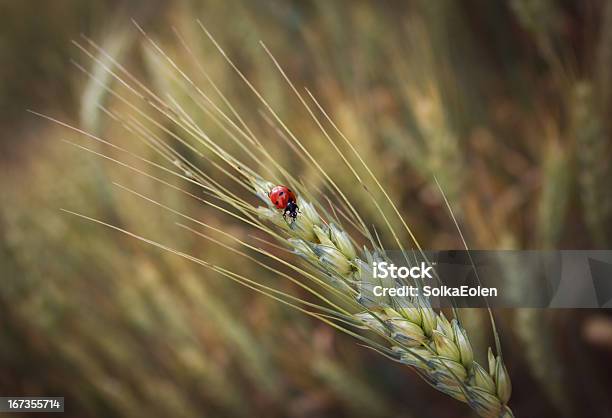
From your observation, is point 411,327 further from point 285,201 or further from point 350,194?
point 350,194

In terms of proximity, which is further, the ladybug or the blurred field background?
the blurred field background

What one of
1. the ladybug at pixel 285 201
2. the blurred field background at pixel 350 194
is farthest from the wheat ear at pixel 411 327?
the blurred field background at pixel 350 194

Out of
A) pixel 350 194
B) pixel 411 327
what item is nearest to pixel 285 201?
pixel 411 327

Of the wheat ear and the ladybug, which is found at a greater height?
the ladybug

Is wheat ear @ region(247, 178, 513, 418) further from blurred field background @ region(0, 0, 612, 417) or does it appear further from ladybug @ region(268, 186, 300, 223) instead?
blurred field background @ region(0, 0, 612, 417)

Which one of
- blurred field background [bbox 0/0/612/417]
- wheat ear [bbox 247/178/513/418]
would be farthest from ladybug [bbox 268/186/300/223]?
blurred field background [bbox 0/0/612/417]

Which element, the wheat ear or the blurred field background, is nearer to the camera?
the wheat ear

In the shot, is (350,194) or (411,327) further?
(350,194)
